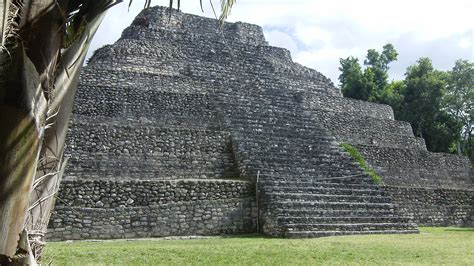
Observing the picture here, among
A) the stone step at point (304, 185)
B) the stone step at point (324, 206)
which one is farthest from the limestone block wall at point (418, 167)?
the stone step at point (324, 206)

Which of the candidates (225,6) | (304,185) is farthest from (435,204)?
(225,6)

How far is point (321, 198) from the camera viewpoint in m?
10.8

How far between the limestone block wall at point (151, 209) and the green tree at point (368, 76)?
17884mm

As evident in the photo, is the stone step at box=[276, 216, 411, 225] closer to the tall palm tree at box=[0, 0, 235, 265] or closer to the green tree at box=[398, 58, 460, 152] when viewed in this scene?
the tall palm tree at box=[0, 0, 235, 265]

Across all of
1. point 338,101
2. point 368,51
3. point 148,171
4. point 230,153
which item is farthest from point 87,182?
point 368,51

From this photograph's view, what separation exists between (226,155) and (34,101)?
9709 mm

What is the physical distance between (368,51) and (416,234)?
77.6 ft

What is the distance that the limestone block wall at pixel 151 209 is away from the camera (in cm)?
903

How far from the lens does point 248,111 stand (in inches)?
535

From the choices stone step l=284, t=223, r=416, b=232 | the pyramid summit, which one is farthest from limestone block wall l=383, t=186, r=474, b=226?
stone step l=284, t=223, r=416, b=232

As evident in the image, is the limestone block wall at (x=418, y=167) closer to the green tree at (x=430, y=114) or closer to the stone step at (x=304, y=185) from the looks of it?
the stone step at (x=304, y=185)

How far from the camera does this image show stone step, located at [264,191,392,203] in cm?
1031

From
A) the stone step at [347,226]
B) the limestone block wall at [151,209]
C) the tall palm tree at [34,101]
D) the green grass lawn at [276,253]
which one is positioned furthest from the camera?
the stone step at [347,226]

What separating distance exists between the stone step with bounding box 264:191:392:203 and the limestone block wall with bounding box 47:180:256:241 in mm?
564
